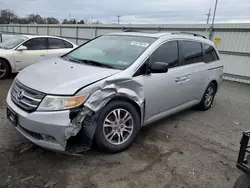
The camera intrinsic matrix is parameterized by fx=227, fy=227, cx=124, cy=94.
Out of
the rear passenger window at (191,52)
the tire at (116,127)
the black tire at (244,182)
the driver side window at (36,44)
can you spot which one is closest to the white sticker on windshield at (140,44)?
the rear passenger window at (191,52)

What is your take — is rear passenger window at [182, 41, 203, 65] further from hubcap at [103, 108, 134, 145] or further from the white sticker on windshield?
hubcap at [103, 108, 134, 145]

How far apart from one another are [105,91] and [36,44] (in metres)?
5.76

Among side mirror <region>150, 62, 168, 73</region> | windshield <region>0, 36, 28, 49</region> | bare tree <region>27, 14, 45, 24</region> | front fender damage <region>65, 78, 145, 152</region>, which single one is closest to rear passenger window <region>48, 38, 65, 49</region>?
windshield <region>0, 36, 28, 49</region>

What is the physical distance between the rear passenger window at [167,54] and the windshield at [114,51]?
190 mm

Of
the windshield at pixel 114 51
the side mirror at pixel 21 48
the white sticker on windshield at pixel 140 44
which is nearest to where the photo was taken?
the windshield at pixel 114 51

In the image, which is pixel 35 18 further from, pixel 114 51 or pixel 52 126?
pixel 52 126

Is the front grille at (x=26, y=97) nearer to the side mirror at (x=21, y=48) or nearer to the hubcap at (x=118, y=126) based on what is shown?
the hubcap at (x=118, y=126)

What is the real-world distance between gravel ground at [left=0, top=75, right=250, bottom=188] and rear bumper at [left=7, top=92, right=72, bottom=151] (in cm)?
35

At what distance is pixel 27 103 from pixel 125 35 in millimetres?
2126

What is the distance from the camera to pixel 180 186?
103 inches

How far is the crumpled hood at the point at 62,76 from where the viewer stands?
2725 millimetres

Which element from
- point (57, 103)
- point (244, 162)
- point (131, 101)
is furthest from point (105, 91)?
point (244, 162)

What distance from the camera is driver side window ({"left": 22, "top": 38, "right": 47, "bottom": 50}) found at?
7.45m

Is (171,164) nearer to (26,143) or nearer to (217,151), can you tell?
(217,151)
